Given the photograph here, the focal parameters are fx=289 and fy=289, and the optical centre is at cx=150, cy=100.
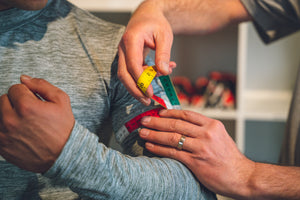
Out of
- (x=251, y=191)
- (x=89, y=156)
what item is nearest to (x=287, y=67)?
(x=251, y=191)

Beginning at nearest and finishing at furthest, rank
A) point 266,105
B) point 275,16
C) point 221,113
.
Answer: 1. point 275,16
2. point 221,113
3. point 266,105

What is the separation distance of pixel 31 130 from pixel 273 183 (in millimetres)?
620

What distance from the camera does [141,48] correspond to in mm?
759

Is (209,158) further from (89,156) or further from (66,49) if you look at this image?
(66,49)

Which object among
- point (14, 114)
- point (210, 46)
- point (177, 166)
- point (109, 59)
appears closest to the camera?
point (14, 114)

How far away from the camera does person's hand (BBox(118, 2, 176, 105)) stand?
706 mm

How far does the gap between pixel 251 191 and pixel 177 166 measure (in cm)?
21

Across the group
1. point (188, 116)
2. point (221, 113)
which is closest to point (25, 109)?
point (188, 116)

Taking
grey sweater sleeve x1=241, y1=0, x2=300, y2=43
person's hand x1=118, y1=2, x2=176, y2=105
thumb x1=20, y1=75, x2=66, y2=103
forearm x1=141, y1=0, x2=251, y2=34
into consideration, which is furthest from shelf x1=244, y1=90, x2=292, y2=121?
thumb x1=20, y1=75, x2=66, y2=103

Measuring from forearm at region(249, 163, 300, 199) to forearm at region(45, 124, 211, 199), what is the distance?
16cm

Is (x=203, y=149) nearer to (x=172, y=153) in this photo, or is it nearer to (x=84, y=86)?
(x=172, y=153)

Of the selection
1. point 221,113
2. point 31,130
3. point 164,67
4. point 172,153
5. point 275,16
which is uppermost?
point 275,16

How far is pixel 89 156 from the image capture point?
52 centimetres

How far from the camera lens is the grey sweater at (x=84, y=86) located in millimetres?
624
